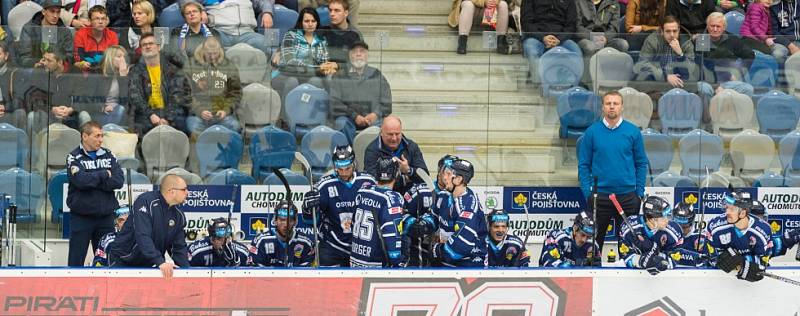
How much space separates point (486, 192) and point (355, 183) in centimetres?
156

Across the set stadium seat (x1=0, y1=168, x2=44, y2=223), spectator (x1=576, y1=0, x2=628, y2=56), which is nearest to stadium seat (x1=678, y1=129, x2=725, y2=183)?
spectator (x1=576, y1=0, x2=628, y2=56)

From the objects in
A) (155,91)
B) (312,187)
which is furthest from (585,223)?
(155,91)

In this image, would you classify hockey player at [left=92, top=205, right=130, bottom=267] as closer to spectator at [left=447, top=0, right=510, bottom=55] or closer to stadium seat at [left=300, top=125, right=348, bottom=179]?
stadium seat at [left=300, top=125, right=348, bottom=179]

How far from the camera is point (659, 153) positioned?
1252 centimetres

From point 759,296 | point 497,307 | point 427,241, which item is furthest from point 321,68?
point 759,296

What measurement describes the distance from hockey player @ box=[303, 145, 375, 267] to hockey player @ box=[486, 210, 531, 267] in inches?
37.3

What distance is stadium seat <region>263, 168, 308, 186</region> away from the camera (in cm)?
1227

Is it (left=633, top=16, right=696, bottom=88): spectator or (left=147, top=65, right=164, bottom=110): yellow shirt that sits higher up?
(left=633, top=16, right=696, bottom=88): spectator

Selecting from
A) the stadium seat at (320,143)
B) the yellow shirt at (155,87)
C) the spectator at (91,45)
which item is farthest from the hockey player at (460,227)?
the spectator at (91,45)

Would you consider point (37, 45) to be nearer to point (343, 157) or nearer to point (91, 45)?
point (91, 45)

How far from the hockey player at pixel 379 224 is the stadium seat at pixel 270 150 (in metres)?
1.46

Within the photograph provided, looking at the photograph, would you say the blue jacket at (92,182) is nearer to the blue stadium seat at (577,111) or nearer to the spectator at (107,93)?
the spectator at (107,93)

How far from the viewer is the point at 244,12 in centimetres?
1320

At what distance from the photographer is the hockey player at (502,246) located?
11.5 m
